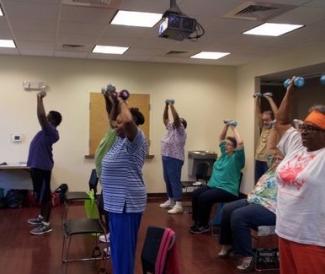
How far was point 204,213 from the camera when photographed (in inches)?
189

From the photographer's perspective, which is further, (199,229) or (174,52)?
(174,52)

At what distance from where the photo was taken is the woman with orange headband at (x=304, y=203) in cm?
191

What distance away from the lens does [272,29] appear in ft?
15.0

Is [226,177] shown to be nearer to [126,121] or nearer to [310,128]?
[126,121]

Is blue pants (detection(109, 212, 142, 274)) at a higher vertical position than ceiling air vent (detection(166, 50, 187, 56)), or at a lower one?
lower

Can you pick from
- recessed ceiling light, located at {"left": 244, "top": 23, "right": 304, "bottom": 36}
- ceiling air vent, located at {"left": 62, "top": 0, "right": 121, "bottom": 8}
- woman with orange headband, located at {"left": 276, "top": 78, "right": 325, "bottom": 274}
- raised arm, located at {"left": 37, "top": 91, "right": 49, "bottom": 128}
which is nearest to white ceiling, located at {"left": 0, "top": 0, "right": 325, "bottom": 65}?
ceiling air vent, located at {"left": 62, "top": 0, "right": 121, "bottom": 8}

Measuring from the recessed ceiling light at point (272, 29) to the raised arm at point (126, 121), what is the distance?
2.50 meters

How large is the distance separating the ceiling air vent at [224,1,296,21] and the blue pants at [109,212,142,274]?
86.0 inches

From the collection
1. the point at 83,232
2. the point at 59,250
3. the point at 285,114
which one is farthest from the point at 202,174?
the point at 285,114

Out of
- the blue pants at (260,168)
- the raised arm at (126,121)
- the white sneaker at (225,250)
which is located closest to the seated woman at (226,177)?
the white sneaker at (225,250)

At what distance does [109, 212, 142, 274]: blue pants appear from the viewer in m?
2.64

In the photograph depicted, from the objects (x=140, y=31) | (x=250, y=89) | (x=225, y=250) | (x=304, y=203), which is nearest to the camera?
(x=304, y=203)

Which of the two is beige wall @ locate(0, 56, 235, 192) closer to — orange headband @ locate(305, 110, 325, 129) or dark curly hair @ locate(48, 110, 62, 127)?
dark curly hair @ locate(48, 110, 62, 127)

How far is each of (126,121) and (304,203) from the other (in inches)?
43.3
